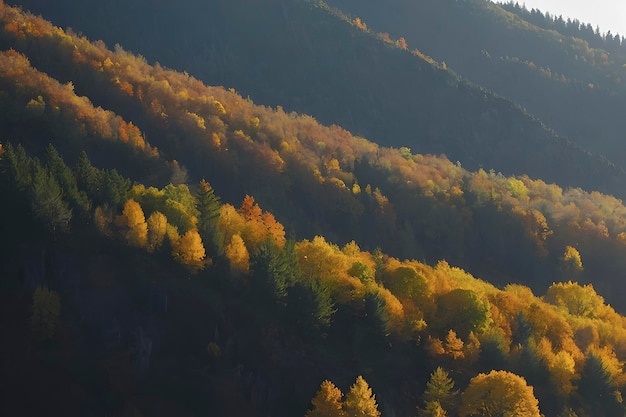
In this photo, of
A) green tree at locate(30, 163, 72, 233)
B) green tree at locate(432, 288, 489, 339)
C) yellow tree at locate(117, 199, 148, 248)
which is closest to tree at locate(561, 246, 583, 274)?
green tree at locate(432, 288, 489, 339)

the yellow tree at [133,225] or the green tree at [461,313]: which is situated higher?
the green tree at [461,313]

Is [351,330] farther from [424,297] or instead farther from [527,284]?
[527,284]

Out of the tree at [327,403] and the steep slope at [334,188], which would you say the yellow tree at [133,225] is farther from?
the steep slope at [334,188]

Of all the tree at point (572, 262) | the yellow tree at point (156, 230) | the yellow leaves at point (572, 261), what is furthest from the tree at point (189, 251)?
the yellow leaves at point (572, 261)

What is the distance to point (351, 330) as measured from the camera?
74.4 meters

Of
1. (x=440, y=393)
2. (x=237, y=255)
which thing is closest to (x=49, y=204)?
(x=237, y=255)

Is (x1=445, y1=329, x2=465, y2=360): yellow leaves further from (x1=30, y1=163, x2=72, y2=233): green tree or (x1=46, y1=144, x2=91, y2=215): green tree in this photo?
(x1=30, y1=163, x2=72, y2=233): green tree

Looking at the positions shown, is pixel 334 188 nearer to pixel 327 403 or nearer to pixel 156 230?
pixel 156 230

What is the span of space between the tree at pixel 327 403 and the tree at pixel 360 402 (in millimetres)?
901

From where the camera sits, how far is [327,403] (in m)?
61.6

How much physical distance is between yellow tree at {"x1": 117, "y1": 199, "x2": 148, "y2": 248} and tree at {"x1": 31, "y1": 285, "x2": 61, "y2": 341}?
11.8 metres

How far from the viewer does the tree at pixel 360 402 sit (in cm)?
6159

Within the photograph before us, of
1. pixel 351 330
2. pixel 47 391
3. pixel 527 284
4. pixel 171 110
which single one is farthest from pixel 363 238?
pixel 47 391

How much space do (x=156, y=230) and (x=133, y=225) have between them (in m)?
2.73
